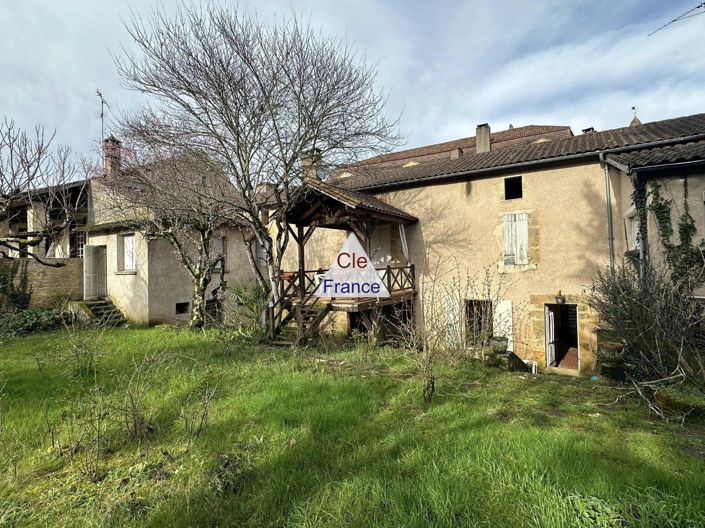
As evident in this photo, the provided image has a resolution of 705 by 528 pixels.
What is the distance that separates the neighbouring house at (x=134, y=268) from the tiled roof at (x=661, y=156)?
12064 millimetres

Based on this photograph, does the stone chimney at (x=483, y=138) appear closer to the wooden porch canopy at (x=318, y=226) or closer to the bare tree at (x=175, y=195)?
the wooden porch canopy at (x=318, y=226)

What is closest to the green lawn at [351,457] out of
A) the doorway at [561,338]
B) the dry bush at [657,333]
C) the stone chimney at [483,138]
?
the dry bush at [657,333]

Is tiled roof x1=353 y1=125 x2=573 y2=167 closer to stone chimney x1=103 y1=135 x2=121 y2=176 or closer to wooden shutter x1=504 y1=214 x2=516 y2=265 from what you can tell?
wooden shutter x1=504 y1=214 x2=516 y2=265

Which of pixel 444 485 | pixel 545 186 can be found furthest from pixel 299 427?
pixel 545 186

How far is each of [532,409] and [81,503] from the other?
4389 millimetres

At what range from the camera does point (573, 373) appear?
9609 mm

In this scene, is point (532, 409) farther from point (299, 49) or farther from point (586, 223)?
point (299, 49)

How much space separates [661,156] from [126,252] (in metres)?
15.6

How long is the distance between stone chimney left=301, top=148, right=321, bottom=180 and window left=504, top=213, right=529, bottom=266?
5692mm

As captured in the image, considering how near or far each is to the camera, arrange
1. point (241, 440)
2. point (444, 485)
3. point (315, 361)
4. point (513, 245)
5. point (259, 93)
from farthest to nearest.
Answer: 1. point (513, 245)
2. point (259, 93)
3. point (315, 361)
4. point (241, 440)
5. point (444, 485)

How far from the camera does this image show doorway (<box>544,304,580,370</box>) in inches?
390

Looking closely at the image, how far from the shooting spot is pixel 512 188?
10.6 m

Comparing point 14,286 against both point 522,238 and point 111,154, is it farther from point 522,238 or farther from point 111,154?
point 522,238

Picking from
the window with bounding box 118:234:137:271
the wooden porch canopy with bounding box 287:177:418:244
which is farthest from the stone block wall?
the window with bounding box 118:234:137:271
